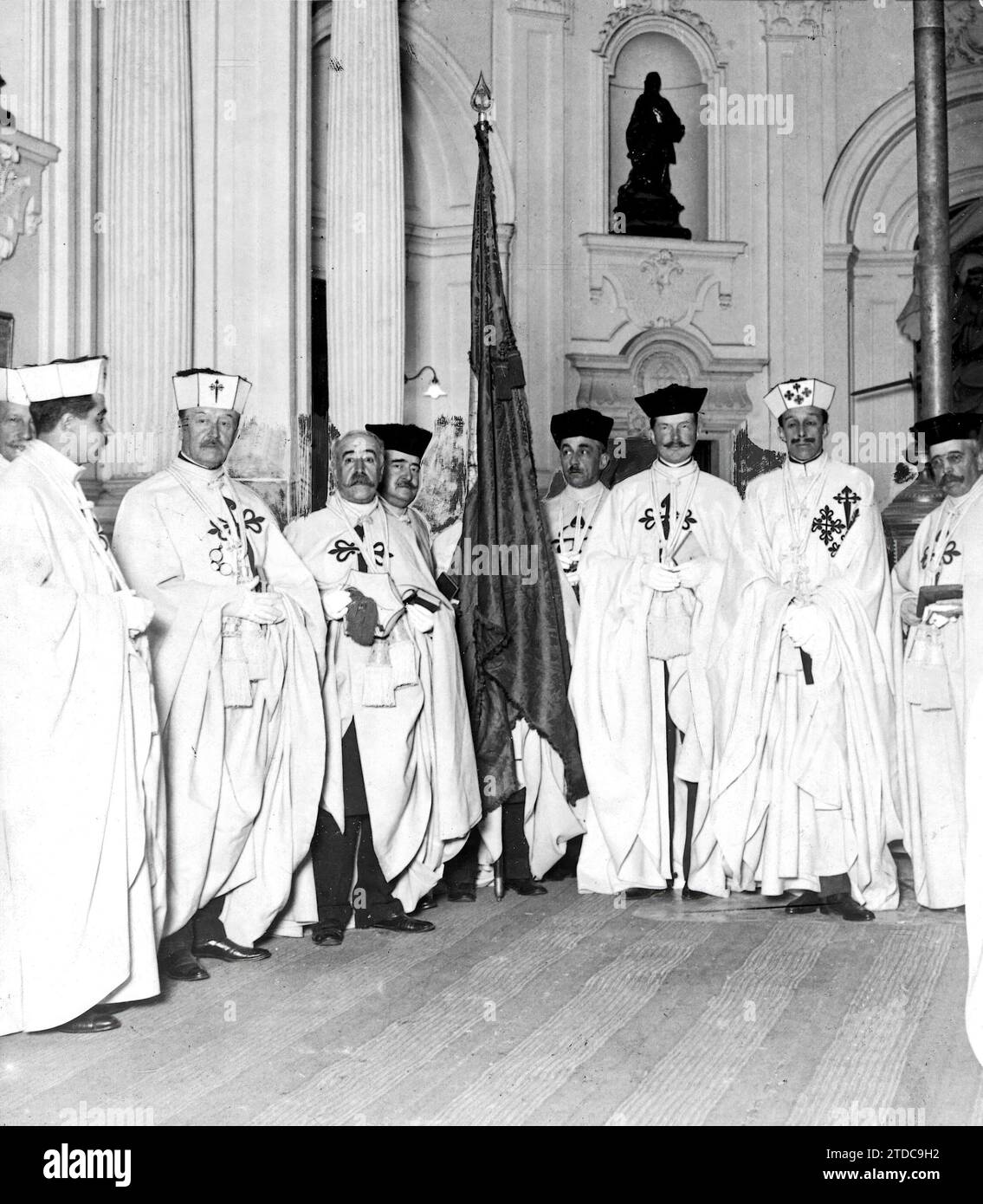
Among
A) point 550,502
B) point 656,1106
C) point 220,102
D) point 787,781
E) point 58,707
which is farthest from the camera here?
point 220,102

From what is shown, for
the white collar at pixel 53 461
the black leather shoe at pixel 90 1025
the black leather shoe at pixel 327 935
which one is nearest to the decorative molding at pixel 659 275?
the black leather shoe at pixel 327 935

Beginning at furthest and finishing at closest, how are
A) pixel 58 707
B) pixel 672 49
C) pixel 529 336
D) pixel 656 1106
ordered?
pixel 672 49, pixel 529 336, pixel 58 707, pixel 656 1106

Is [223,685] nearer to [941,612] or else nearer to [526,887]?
[526,887]

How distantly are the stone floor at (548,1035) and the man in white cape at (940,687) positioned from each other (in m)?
0.33

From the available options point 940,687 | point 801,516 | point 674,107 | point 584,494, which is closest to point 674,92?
point 674,107

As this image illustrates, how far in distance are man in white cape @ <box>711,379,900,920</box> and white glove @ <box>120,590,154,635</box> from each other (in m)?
2.73

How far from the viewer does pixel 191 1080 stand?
3.95 metres

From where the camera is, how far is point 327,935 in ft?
18.4

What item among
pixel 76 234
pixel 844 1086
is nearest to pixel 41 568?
pixel 844 1086

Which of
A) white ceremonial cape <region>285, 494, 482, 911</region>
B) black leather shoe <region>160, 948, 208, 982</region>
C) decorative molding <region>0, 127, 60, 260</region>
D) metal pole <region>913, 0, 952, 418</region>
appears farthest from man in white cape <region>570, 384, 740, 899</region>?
decorative molding <region>0, 127, 60, 260</region>

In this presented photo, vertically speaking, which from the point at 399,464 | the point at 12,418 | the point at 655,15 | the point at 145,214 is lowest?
the point at 399,464

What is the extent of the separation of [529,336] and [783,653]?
236 inches

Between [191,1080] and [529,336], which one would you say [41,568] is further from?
[529,336]

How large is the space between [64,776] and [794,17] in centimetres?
1048
